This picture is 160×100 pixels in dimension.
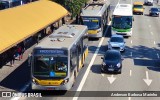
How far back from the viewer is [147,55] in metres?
40.6

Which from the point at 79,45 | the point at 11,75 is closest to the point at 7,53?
the point at 11,75

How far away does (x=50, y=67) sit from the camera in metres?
25.4

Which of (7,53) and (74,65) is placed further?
(7,53)

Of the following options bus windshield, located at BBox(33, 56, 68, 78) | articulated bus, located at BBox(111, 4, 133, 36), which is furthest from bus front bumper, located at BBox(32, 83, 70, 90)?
articulated bus, located at BBox(111, 4, 133, 36)

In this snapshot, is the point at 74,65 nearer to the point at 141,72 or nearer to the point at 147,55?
the point at 141,72

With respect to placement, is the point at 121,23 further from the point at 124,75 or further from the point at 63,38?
the point at 63,38

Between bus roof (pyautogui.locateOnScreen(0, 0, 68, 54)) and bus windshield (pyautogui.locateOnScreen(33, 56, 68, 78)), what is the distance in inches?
196

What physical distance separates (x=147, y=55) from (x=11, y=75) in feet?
52.7

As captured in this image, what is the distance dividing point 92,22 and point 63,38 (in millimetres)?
18288

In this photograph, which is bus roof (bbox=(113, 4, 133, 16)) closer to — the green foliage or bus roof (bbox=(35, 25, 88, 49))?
the green foliage

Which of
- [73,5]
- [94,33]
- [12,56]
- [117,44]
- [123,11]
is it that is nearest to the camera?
[12,56]

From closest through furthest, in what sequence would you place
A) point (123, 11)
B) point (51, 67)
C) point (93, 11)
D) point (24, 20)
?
point (51, 67) → point (24, 20) → point (93, 11) → point (123, 11)

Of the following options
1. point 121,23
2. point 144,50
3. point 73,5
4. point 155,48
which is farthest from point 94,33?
point 73,5

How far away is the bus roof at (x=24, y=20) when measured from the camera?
3250 cm
